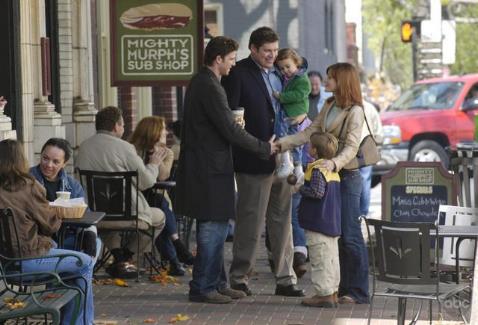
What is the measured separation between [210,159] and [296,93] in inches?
41.1

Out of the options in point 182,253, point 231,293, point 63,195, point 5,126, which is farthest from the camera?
point 182,253

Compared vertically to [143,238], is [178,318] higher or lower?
lower

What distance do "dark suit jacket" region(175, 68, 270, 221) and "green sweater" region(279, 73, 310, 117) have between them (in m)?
0.70

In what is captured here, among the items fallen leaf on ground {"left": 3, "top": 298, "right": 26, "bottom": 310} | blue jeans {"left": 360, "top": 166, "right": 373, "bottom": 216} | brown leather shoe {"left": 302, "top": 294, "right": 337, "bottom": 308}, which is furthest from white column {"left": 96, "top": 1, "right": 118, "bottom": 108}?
fallen leaf on ground {"left": 3, "top": 298, "right": 26, "bottom": 310}

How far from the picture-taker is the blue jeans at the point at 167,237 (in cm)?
1239

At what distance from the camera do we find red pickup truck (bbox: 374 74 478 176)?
24469mm

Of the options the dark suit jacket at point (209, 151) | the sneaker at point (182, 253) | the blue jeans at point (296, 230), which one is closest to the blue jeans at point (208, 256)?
the dark suit jacket at point (209, 151)

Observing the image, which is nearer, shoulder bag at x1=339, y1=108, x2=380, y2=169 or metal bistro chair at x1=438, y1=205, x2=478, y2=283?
shoulder bag at x1=339, y1=108, x2=380, y2=169

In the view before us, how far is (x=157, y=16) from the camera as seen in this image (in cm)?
1312

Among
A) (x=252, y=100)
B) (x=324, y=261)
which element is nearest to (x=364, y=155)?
(x=324, y=261)

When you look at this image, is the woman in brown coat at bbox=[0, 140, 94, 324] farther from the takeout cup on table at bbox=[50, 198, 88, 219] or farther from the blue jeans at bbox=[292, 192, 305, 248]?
the blue jeans at bbox=[292, 192, 305, 248]

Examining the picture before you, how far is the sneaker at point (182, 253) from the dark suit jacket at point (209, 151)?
2183 mm

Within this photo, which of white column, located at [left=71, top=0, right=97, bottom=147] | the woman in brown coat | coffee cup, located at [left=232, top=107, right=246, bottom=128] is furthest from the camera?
white column, located at [left=71, top=0, right=97, bottom=147]

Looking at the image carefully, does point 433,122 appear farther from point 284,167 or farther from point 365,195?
point 284,167
